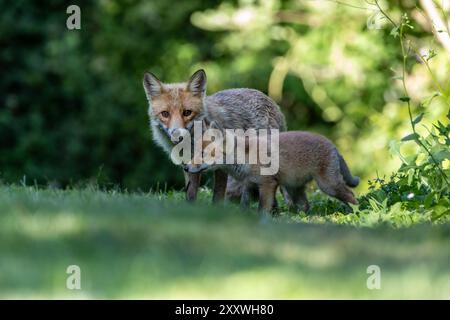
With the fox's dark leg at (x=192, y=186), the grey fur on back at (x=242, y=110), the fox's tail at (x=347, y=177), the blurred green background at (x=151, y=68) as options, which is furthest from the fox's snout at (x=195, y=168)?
the blurred green background at (x=151, y=68)

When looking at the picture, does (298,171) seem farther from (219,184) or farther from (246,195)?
(219,184)

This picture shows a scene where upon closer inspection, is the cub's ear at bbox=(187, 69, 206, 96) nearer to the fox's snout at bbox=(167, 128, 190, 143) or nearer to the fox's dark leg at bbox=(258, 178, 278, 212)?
the fox's snout at bbox=(167, 128, 190, 143)

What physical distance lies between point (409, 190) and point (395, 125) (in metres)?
5.85

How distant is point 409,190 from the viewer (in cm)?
749

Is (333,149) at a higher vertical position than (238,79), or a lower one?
lower

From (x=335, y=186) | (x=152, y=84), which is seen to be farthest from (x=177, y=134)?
(x=335, y=186)

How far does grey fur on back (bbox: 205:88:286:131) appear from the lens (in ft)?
26.3

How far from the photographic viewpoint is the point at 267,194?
24.1 ft

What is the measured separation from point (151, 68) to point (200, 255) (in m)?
14.6

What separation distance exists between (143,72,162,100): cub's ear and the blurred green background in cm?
789

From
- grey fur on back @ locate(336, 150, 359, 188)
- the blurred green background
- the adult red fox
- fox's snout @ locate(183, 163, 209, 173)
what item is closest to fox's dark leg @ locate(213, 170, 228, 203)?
the adult red fox
